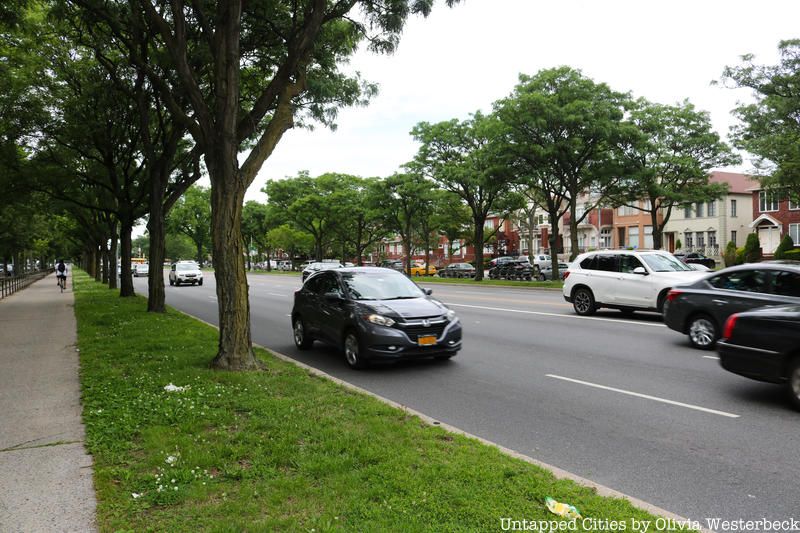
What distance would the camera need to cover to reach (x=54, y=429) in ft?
18.1

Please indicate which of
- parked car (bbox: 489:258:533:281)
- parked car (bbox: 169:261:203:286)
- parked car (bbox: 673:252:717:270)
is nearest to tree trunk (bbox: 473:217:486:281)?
parked car (bbox: 489:258:533:281)

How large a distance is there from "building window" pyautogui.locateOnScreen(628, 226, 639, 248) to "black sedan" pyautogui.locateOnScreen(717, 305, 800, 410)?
208ft

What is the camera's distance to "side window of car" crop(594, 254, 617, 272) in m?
14.6

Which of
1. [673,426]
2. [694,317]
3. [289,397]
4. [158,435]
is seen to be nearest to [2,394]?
[158,435]

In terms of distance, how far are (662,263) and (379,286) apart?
8.23 m

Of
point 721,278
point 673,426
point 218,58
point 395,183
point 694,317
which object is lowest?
point 673,426

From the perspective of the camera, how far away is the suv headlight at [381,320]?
27.3 feet

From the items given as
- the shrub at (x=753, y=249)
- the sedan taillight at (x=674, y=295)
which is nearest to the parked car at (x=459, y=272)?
the shrub at (x=753, y=249)

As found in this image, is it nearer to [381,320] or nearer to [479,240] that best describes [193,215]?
[479,240]

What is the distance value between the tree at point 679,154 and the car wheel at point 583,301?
17.4 m

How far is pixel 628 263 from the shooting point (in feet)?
46.6

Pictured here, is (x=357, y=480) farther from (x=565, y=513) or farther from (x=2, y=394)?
(x=2, y=394)

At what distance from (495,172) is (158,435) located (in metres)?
26.5

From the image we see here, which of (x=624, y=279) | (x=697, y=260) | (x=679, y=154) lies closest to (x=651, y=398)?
(x=624, y=279)
